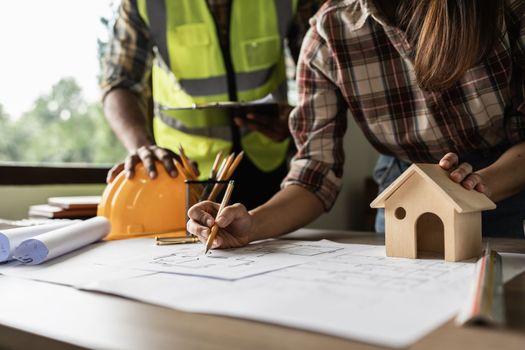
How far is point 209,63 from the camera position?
1.66 metres

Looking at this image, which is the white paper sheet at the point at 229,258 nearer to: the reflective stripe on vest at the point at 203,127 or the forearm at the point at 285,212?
the forearm at the point at 285,212

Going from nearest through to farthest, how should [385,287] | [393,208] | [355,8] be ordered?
[385,287] < [393,208] < [355,8]

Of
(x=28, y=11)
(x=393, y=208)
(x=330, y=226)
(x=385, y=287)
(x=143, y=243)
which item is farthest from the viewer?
(x=330, y=226)

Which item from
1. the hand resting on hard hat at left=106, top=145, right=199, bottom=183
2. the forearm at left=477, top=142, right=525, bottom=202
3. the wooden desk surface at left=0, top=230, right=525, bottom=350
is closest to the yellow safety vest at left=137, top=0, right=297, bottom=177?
the hand resting on hard hat at left=106, top=145, right=199, bottom=183

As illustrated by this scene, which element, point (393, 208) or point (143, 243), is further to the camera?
point (143, 243)

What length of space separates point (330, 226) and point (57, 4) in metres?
1.59

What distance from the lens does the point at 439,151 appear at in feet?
3.91

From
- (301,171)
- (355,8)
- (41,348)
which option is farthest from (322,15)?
(41,348)

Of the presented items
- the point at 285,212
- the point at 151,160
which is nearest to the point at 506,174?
the point at 285,212

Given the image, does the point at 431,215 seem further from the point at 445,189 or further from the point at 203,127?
the point at 203,127

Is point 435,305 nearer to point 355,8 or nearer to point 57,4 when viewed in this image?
point 355,8

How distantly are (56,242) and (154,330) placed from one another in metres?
0.44

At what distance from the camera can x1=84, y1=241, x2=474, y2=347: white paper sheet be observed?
1.51 feet

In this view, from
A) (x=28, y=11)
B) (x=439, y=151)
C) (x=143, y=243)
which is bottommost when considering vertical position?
(x=143, y=243)
